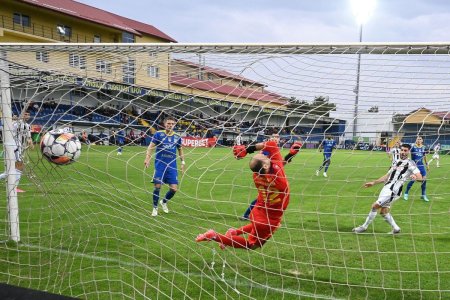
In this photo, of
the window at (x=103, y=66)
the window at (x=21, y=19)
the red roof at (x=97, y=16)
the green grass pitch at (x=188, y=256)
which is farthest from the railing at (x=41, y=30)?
the window at (x=103, y=66)

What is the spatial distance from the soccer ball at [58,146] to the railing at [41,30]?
26.5 metres

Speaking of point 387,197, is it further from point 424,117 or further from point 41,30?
point 41,30

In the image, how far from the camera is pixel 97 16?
32.6 m

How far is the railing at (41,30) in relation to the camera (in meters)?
26.6

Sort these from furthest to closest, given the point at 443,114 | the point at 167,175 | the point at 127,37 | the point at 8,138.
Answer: the point at 127,37
the point at 167,175
the point at 8,138
the point at 443,114

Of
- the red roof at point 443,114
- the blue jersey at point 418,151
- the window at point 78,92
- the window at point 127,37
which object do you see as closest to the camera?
the red roof at point 443,114

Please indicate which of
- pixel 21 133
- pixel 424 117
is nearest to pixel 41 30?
pixel 21 133

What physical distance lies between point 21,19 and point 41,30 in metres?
1.38

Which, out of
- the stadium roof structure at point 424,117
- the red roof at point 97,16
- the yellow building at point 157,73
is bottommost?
the stadium roof structure at point 424,117

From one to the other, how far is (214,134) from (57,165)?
5.50ft

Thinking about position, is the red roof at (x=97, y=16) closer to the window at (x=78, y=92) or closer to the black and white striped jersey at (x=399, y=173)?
the window at (x=78, y=92)

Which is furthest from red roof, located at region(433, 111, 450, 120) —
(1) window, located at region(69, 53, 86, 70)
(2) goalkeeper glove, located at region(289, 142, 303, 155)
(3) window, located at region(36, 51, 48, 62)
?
(3) window, located at region(36, 51, 48, 62)

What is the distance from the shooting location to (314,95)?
3.91 metres

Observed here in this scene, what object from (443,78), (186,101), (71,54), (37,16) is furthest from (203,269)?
(37,16)
